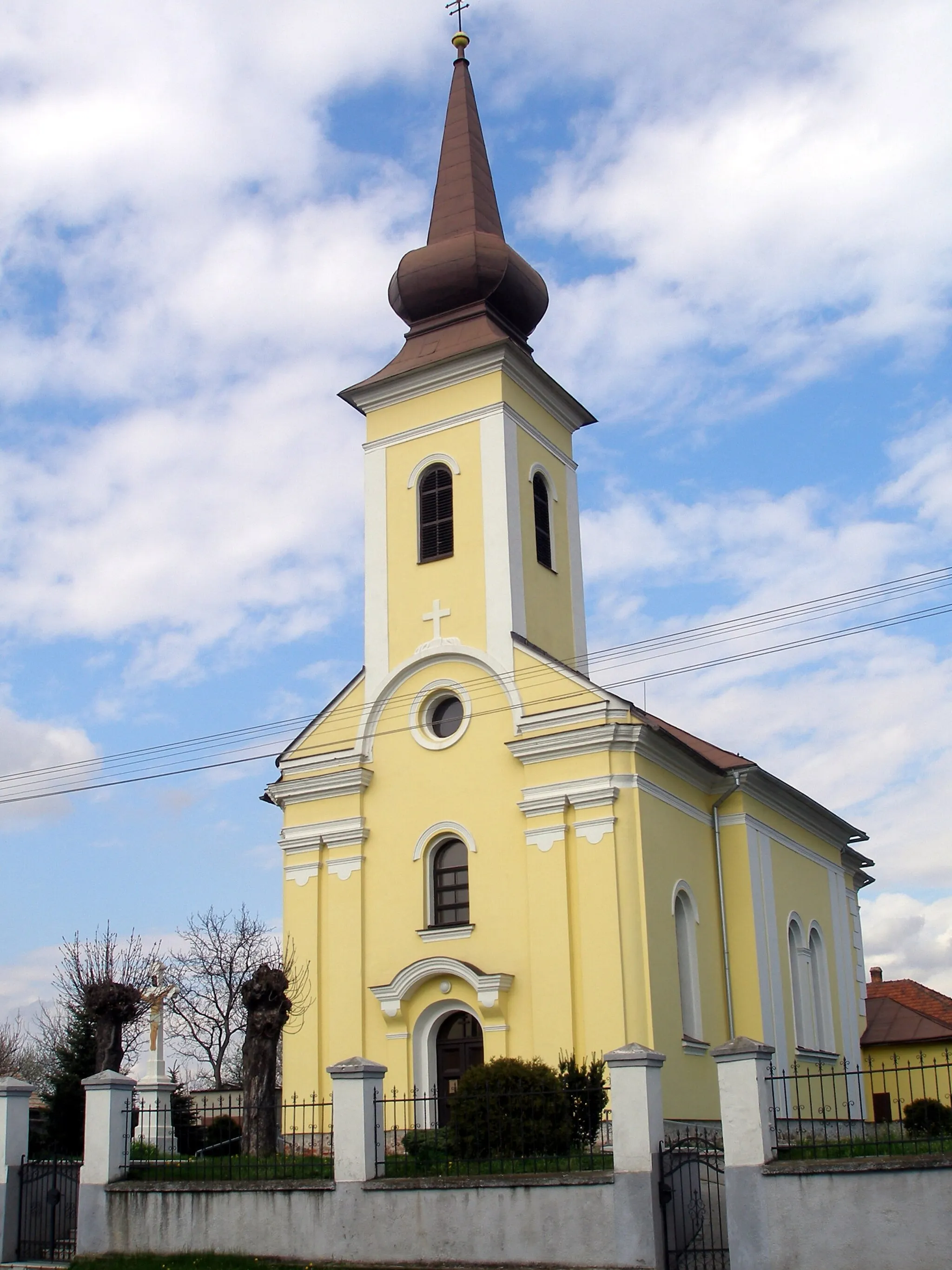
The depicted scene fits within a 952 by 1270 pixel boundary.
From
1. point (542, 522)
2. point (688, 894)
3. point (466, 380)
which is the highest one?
point (466, 380)

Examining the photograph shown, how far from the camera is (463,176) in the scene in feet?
88.8

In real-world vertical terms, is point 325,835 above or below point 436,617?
below

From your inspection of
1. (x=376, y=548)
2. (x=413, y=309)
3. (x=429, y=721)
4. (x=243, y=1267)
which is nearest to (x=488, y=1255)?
(x=243, y=1267)

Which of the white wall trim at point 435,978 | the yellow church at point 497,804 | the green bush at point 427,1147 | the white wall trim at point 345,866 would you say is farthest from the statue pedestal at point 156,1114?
the white wall trim at point 345,866

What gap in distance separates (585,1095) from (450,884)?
6.07 meters

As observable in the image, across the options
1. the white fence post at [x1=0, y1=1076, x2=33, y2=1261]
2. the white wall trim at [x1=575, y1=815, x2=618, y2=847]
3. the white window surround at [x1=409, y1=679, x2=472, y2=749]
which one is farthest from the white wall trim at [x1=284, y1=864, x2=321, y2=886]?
the white fence post at [x1=0, y1=1076, x2=33, y2=1261]

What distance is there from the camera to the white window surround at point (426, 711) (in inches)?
863

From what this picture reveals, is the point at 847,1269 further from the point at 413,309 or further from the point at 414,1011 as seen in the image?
the point at 413,309

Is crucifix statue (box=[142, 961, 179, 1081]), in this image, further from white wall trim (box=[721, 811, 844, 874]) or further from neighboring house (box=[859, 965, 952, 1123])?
neighboring house (box=[859, 965, 952, 1123])

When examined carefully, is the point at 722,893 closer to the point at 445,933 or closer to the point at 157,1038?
the point at 445,933

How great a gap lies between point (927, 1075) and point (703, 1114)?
10.6 meters

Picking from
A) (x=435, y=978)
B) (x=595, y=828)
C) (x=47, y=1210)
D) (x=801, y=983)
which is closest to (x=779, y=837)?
(x=801, y=983)

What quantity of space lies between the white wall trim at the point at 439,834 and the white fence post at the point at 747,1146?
953 centimetres

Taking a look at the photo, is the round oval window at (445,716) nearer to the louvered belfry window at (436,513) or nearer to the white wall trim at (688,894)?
the louvered belfry window at (436,513)
